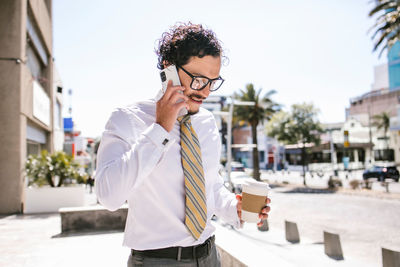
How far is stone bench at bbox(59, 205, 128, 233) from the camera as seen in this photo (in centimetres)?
657

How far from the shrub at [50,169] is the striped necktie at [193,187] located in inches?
450

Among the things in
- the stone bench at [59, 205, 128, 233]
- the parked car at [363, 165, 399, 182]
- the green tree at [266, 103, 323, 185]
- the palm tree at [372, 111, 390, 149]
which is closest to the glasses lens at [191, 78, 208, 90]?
the stone bench at [59, 205, 128, 233]

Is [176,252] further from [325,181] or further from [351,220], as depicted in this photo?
[325,181]

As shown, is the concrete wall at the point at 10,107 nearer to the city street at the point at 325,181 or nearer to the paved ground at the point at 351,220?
the paved ground at the point at 351,220

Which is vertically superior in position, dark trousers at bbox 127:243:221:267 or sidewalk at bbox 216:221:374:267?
dark trousers at bbox 127:243:221:267

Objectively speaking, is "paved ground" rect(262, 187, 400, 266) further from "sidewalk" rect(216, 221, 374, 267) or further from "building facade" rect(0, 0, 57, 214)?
"building facade" rect(0, 0, 57, 214)

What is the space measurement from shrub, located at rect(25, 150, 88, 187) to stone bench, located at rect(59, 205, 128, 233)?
18.7 ft

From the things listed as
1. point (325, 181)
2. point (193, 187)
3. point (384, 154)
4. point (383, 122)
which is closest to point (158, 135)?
point (193, 187)

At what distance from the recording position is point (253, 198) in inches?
69.1

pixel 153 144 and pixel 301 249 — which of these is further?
pixel 301 249

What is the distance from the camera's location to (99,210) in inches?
258

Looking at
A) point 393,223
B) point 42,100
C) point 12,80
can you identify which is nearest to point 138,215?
point 12,80

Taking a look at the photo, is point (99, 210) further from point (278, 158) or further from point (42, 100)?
point (278, 158)

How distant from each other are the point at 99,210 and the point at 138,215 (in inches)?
214
